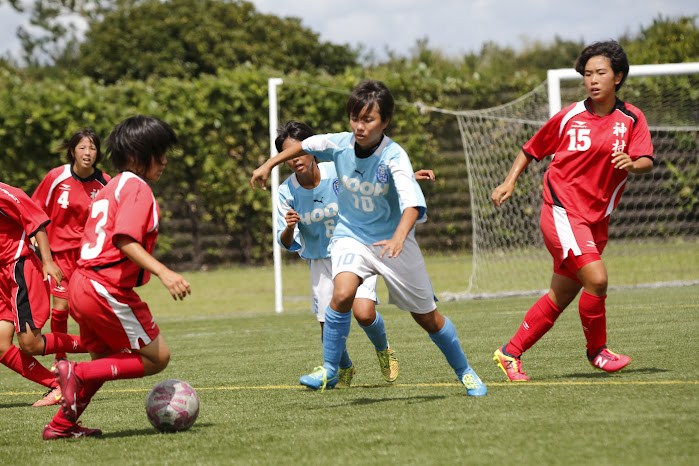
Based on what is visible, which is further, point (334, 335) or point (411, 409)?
point (334, 335)

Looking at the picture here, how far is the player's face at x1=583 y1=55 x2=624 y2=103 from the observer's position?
524 cm

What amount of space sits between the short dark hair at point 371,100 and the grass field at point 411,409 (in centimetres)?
153

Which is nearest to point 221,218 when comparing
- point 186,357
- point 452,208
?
point 452,208

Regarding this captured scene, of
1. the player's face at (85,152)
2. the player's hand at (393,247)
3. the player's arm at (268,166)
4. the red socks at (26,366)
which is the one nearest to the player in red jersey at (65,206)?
the player's face at (85,152)

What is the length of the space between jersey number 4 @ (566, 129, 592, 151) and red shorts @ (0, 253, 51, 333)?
11.2 ft

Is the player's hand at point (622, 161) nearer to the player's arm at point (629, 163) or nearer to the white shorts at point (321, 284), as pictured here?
the player's arm at point (629, 163)

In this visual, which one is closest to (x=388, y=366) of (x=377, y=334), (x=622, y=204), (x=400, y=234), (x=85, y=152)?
(x=377, y=334)

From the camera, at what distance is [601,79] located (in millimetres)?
5238

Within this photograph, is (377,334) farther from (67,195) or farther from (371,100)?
(67,195)

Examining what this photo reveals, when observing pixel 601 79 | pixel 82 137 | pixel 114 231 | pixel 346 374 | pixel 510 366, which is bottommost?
pixel 346 374

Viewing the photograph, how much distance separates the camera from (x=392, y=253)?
4238 mm

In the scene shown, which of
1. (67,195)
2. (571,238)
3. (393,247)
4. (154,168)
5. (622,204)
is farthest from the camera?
(622,204)

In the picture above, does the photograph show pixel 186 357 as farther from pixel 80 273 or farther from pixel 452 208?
pixel 452 208

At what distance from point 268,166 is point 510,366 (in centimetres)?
188
